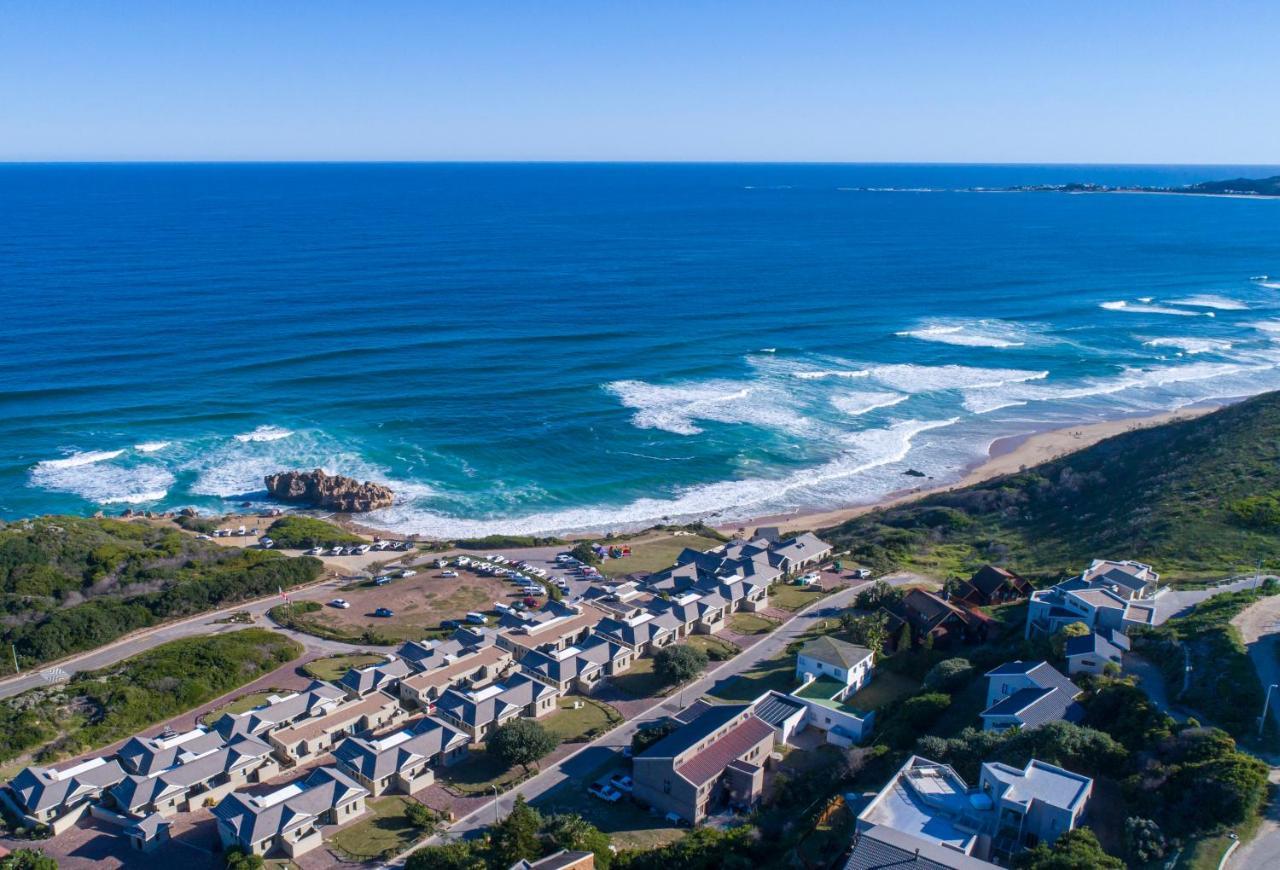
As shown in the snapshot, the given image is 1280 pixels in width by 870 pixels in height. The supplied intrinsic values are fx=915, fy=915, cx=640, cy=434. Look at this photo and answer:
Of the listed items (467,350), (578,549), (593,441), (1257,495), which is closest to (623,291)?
(467,350)

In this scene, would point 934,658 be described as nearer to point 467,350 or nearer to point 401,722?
point 401,722

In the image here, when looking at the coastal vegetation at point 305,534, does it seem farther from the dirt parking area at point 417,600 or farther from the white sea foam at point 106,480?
the white sea foam at point 106,480

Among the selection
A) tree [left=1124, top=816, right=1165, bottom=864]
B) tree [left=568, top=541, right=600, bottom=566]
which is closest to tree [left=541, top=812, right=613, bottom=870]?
tree [left=1124, top=816, right=1165, bottom=864]

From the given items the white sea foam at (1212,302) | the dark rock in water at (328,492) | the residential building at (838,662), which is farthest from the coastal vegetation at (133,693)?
the white sea foam at (1212,302)

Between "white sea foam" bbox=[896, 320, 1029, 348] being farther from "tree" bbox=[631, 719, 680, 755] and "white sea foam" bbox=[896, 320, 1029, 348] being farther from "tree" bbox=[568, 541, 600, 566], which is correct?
"tree" bbox=[631, 719, 680, 755]

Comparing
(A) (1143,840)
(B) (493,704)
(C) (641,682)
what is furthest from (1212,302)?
(B) (493,704)

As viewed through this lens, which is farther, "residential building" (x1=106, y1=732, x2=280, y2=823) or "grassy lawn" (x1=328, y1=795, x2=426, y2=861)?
"residential building" (x1=106, y1=732, x2=280, y2=823)
